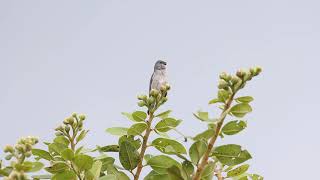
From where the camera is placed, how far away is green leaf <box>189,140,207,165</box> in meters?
3.59

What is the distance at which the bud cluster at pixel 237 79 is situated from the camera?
11.5 ft

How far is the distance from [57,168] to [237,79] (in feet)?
4.50

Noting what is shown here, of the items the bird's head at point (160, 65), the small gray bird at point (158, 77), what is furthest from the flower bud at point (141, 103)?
the bird's head at point (160, 65)

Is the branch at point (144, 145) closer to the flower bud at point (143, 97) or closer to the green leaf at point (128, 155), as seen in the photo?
the green leaf at point (128, 155)

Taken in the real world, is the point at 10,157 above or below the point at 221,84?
below

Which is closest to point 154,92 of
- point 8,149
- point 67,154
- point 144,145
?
point 144,145

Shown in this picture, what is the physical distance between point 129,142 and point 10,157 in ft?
3.17

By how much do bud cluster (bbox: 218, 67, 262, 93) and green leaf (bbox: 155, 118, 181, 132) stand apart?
673 millimetres

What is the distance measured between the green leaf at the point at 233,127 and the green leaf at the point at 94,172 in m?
0.89

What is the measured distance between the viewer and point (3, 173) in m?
3.08

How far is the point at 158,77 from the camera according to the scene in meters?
8.78

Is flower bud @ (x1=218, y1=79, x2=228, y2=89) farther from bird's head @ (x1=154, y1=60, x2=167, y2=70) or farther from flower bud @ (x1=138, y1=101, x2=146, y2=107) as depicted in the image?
bird's head @ (x1=154, y1=60, x2=167, y2=70)

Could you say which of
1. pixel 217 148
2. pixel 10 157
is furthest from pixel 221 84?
pixel 10 157

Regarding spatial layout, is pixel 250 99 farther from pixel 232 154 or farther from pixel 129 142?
pixel 129 142
